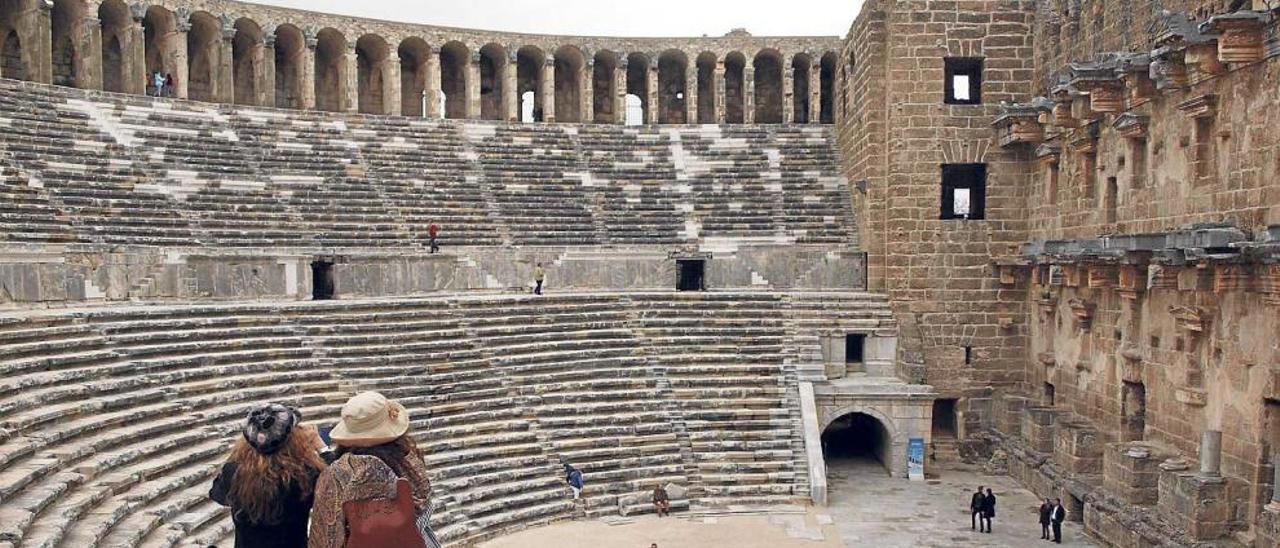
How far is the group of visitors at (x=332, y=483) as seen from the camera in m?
4.80

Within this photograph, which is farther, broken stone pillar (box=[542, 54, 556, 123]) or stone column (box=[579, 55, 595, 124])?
stone column (box=[579, 55, 595, 124])

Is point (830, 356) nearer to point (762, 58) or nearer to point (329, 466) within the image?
point (762, 58)

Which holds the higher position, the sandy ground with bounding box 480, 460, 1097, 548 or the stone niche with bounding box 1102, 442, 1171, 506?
the stone niche with bounding box 1102, 442, 1171, 506

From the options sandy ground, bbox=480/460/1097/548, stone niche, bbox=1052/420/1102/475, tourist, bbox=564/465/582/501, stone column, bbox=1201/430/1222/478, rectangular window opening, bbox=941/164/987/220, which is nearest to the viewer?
stone column, bbox=1201/430/1222/478

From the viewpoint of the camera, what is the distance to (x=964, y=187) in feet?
83.0

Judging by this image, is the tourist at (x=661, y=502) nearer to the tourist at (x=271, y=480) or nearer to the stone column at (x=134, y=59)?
the tourist at (x=271, y=480)

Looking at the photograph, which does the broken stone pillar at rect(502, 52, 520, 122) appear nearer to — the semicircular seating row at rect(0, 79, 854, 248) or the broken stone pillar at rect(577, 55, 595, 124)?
the semicircular seating row at rect(0, 79, 854, 248)

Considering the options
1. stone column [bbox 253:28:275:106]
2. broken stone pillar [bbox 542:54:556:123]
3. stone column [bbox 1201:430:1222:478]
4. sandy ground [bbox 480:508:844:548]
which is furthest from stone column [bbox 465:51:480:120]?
stone column [bbox 1201:430:1222:478]

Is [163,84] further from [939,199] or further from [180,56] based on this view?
[939,199]

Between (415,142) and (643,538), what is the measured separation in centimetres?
1615

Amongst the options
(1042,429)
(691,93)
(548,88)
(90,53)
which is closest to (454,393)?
(1042,429)

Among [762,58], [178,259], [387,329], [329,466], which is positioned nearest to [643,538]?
[387,329]

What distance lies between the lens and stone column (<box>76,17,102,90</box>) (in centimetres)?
2767

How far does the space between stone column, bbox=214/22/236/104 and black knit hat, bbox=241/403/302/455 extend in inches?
1072
